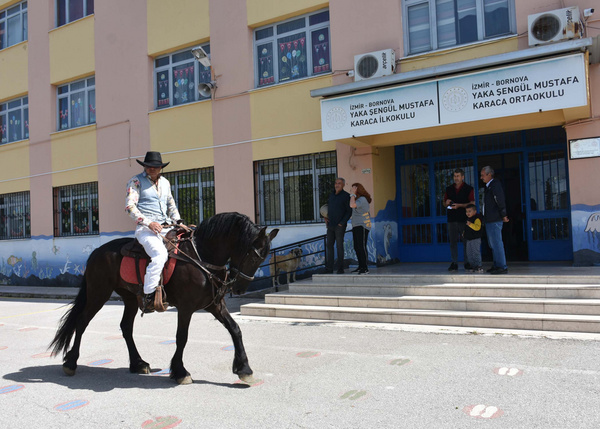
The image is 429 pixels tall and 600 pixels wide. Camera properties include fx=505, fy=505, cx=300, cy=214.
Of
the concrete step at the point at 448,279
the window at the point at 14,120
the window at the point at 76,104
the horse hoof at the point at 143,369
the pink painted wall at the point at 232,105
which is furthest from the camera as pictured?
the window at the point at 14,120

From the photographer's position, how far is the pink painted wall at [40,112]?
17.1 meters

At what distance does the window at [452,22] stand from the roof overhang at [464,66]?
2017 mm

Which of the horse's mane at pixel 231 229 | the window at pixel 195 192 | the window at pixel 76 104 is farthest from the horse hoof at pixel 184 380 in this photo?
the window at pixel 76 104

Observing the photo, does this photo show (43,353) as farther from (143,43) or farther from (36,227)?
(36,227)

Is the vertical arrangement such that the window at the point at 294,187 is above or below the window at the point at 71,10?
below

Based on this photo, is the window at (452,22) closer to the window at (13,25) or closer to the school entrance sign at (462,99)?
the school entrance sign at (462,99)

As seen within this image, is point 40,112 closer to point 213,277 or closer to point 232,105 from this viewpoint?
point 232,105

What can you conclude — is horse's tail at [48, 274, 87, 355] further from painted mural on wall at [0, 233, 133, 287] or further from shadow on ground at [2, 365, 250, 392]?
painted mural on wall at [0, 233, 133, 287]

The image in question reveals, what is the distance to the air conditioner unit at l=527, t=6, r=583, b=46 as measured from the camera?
343 inches

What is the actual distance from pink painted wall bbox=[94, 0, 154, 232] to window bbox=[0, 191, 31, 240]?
4313 millimetres

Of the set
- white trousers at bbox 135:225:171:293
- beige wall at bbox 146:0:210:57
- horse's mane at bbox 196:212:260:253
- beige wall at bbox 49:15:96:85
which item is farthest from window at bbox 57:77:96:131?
horse's mane at bbox 196:212:260:253

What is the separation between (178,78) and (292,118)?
14.1 ft

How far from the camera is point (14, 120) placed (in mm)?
18531

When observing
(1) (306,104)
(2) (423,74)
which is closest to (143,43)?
(1) (306,104)
